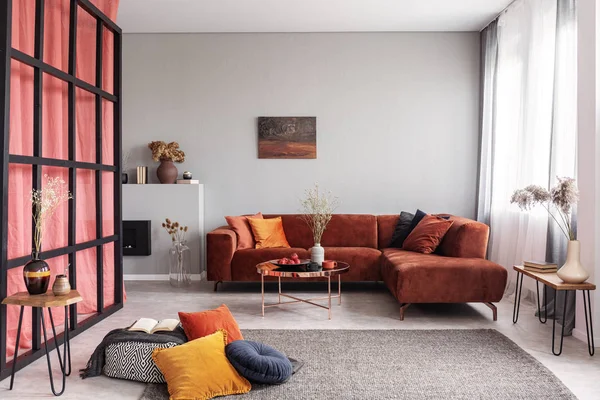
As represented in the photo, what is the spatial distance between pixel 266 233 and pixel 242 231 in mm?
275

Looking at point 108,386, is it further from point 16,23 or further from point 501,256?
point 501,256

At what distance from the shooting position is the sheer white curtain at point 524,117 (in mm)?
4430

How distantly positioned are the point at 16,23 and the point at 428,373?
3.30 meters

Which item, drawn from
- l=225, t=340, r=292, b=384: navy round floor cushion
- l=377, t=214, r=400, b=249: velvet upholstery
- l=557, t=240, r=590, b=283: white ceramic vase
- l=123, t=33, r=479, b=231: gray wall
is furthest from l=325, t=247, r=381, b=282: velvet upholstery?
l=225, t=340, r=292, b=384: navy round floor cushion

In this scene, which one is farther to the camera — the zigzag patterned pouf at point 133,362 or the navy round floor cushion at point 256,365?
the zigzag patterned pouf at point 133,362

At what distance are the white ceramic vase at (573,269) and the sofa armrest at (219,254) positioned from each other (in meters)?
3.07

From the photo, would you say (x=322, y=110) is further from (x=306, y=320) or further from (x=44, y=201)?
(x=44, y=201)

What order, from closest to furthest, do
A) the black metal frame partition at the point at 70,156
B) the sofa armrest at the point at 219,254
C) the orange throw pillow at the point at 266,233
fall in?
the black metal frame partition at the point at 70,156 → the sofa armrest at the point at 219,254 → the orange throw pillow at the point at 266,233

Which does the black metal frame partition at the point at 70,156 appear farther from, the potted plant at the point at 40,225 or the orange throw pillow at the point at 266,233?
the orange throw pillow at the point at 266,233

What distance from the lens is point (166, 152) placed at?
6.31 m

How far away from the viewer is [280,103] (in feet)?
21.5

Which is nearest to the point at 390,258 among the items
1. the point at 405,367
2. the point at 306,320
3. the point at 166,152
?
the point at 306,320

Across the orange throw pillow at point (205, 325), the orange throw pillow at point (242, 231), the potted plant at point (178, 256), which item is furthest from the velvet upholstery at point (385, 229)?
the orange throw pillow at point (205, 325)

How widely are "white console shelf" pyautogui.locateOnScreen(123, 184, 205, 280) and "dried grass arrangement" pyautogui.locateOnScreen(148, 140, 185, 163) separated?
35cm
